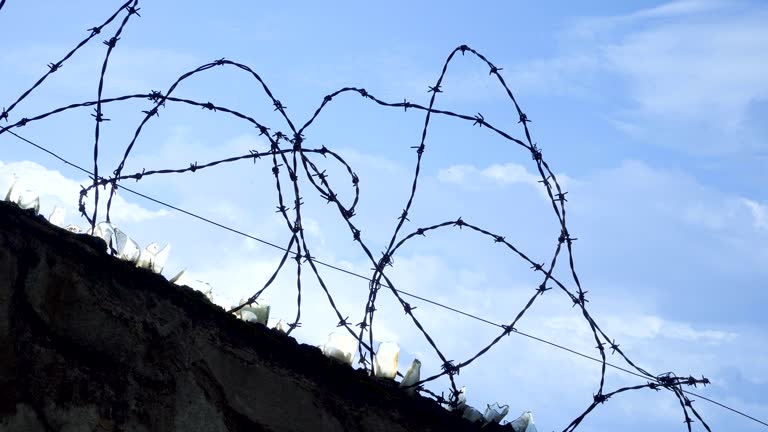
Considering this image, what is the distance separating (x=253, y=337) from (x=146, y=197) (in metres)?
0.91

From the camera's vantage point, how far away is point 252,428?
3.17 meters

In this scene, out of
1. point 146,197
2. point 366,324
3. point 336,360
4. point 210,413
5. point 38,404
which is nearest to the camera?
point 38,404

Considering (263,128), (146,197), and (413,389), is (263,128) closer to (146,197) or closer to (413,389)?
(146,197)

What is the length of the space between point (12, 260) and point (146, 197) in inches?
42.4

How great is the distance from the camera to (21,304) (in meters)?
2.85

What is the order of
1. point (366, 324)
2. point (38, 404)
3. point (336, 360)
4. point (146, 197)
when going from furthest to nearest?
point (146, 197) → point (366, 324) → point (336, 360) → point (38, 404)

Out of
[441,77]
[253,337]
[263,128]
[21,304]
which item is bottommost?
[21,304]

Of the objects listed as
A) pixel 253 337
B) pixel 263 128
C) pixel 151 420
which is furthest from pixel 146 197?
pixel 151 420

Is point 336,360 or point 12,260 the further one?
point 336,360

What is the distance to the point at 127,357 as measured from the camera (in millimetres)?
2967

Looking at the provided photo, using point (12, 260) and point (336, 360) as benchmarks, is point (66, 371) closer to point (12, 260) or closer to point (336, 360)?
point (12, 260)

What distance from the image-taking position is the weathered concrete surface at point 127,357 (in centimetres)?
283

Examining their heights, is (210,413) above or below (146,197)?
below

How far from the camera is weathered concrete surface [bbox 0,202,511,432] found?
2.83 m
